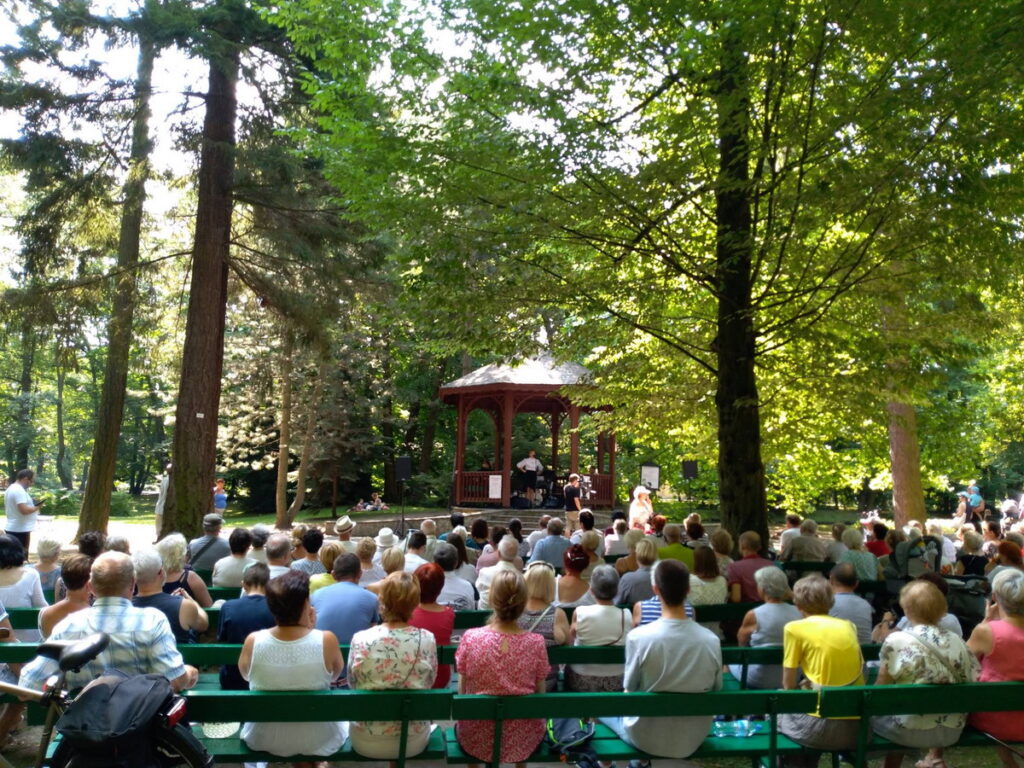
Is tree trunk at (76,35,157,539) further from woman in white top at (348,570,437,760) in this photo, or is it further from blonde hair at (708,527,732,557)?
woman in white top at (348,570,437,760)

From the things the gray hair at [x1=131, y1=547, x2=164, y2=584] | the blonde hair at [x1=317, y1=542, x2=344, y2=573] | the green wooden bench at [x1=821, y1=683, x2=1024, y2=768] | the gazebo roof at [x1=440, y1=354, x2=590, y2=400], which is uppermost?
the gazebo roof at [x1=440, y1=354, x2=590, y2=400]

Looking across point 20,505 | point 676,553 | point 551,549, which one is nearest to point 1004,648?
point 676,553

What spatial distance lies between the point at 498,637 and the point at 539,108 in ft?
15.5

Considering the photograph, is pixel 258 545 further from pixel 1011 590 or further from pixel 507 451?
pixel 507 451

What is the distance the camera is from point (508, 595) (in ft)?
12.3

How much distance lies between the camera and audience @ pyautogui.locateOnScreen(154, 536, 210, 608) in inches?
202

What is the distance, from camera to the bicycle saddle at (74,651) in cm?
284

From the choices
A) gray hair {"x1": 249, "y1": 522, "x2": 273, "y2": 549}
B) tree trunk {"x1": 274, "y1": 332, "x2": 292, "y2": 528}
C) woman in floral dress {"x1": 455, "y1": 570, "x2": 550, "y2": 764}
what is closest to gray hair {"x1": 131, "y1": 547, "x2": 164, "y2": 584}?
woman in floral dress {"x1": 455, "y1": 570, "x2": 550, "y2": 764}

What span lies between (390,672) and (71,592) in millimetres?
2024

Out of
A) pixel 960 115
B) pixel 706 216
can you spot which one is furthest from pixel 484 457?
pixel 960 115

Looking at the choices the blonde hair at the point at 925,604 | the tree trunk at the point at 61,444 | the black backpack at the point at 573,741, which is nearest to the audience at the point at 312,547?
the black backpack at the point at 573,741

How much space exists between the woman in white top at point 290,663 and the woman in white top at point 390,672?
0.38 feet

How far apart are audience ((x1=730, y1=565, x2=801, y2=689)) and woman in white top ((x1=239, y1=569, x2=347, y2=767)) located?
2.51 metres

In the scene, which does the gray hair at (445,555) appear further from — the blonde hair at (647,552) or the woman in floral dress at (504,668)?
the woman in floral dress at (504,668)
